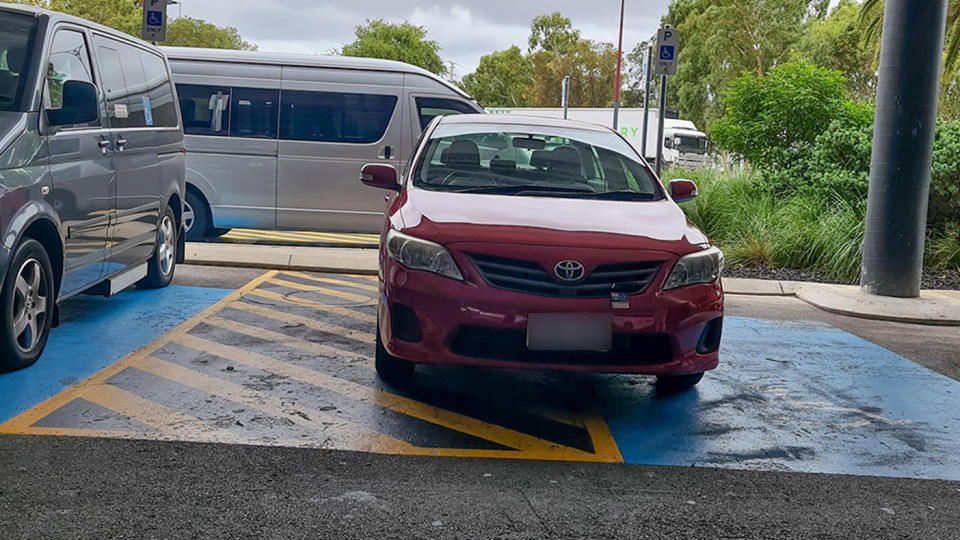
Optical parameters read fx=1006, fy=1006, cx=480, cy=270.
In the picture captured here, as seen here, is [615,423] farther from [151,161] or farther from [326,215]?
[326,215]

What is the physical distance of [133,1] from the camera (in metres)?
57.8

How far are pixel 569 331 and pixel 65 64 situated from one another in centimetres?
345

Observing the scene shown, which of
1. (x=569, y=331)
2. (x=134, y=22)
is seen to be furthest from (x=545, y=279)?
(x=134, y=22)

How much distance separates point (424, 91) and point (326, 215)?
1871 mm

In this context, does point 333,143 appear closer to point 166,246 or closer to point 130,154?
point 166,246

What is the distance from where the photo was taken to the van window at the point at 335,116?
38.8ft

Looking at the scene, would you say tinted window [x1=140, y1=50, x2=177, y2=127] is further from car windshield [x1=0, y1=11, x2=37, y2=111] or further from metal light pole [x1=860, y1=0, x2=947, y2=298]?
metal light pole [x1=860, y1=0, x2=947, y2=298]

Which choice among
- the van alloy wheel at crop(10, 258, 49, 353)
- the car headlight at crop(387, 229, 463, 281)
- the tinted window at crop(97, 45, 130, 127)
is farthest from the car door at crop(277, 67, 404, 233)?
the car headlight at crop(387, 229, 463, 281)

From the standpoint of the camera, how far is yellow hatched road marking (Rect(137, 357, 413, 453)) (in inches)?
179

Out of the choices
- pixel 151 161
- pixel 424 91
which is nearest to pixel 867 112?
pixel 424 91

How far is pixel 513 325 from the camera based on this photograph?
186 inches

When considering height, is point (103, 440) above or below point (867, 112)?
below

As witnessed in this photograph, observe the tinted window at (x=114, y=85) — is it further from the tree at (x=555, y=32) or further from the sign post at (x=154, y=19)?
the tree at (x=555, y=32)

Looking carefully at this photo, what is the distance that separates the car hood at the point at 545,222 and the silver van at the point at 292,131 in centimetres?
617
